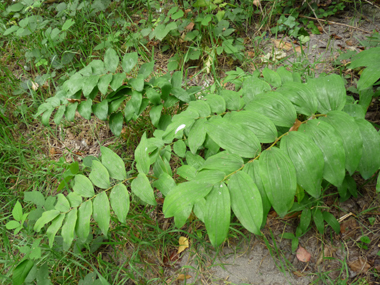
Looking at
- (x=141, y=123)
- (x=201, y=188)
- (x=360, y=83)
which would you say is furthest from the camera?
(x=141, y=123)

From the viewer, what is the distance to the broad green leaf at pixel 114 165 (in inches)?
61.5

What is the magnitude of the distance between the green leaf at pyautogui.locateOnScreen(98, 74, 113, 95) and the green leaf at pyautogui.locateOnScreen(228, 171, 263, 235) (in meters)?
1.21

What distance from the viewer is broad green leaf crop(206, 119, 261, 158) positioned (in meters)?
1.20

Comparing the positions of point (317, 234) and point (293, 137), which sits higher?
point (293, 137)

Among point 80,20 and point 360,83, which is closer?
point 360,83

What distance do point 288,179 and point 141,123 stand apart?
164 cm

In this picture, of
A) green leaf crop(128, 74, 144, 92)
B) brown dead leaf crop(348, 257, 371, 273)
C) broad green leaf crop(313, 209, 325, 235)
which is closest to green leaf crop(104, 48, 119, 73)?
green leaf crop(128, 74, 144, 92)

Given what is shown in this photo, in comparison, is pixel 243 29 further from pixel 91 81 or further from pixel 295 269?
pixel 295 269

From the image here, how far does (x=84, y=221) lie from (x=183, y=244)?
80cm

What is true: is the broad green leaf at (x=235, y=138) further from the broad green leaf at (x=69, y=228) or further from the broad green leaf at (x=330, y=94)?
the broad green leaf at (x=69, y=228)

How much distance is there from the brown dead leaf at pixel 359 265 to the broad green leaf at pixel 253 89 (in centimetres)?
124

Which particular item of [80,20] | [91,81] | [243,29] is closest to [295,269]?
[91,81]

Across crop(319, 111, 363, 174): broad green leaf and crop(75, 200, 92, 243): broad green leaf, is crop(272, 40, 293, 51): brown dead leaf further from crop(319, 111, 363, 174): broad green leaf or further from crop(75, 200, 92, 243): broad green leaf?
crop(75, 200, 92, 243): broad green leaf

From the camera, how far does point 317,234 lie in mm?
1813
